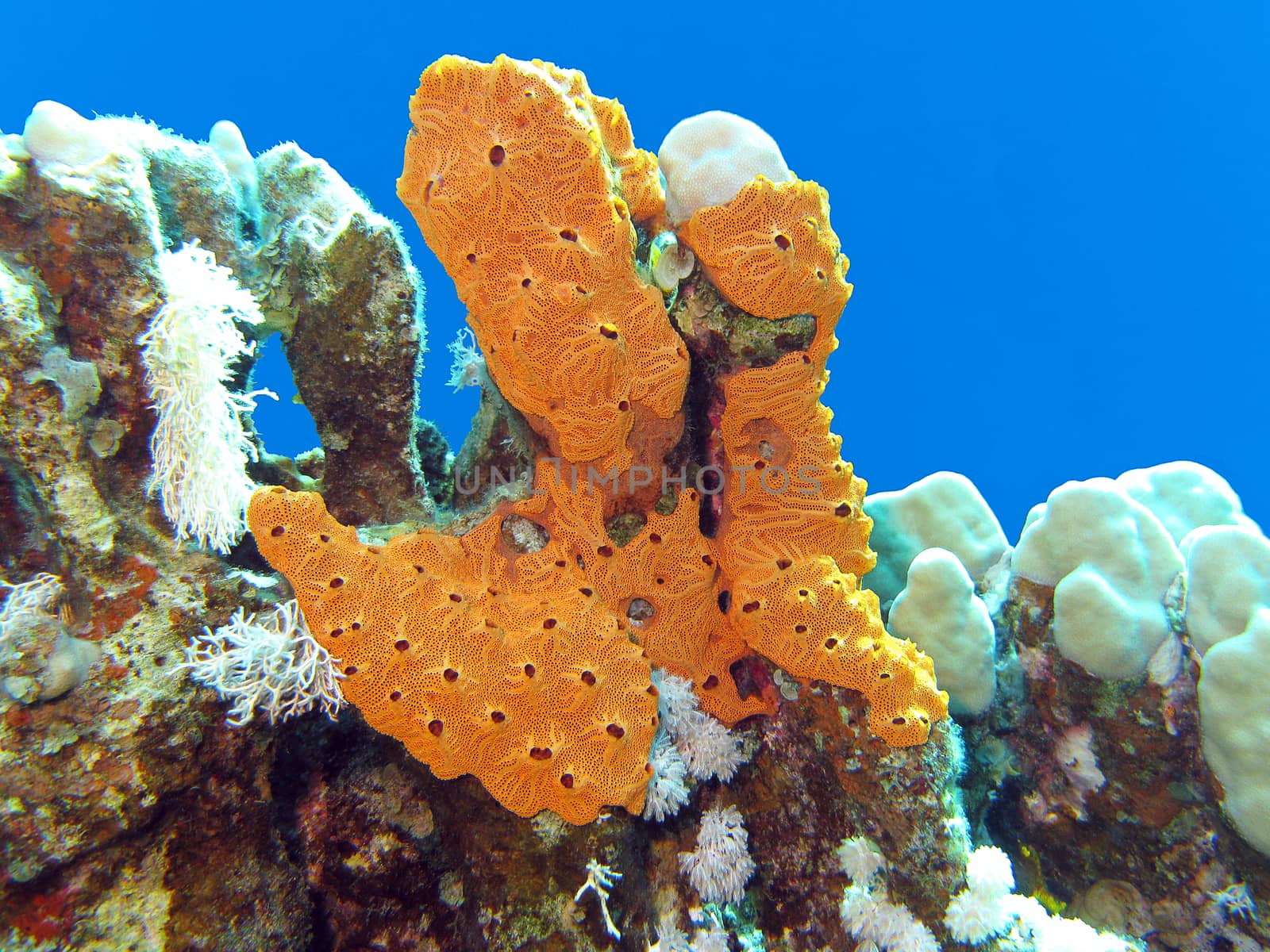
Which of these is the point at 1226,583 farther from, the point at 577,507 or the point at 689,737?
the point at 577,507

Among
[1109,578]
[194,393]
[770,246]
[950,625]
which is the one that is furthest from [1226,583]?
[194,393]

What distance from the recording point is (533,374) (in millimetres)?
2312

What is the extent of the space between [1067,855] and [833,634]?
2.39 meters

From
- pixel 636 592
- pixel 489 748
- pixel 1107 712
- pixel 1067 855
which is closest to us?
pixel 489 748

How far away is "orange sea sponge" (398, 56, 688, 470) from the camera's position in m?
2.15

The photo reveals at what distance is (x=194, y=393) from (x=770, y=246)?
2.10m

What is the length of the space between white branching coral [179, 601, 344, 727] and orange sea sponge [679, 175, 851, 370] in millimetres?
1967

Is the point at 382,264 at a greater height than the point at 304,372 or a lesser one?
greater

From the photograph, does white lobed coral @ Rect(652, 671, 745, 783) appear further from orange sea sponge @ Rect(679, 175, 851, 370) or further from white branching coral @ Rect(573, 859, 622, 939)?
orange sea sponge @ Rect(679, 175, 851, 370)

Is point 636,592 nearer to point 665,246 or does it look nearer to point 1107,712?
point 665,246

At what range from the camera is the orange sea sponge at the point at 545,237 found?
2.15 metres

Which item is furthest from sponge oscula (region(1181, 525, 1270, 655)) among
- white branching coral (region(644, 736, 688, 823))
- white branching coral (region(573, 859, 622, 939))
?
white branching coral (region(573, 859, 622, 939))

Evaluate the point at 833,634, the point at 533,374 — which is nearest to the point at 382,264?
the point at 533,374

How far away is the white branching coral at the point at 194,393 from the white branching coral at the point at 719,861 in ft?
7.10
